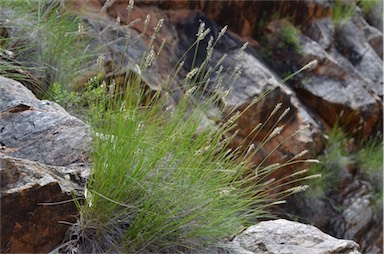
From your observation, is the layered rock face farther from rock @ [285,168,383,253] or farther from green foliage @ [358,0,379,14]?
green foliage @ [358,0,379,14]

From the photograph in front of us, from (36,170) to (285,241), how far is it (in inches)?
43.1

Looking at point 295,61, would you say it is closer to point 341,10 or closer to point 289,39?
point 289,39

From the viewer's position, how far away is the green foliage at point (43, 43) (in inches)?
110

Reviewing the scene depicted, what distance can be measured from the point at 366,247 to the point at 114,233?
135 inches

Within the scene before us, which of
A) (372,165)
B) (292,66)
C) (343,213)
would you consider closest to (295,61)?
(292,66)

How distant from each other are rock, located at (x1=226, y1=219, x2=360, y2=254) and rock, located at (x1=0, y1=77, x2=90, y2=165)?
729mm

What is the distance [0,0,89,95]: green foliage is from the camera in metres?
2.79

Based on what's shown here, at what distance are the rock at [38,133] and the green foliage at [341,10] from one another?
4114 millimetres

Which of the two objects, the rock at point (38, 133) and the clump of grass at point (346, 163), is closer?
the rock at point (38, 133)

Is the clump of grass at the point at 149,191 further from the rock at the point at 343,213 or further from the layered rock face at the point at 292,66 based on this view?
the rock at the point at 343,213

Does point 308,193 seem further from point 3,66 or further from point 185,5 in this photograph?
point 3,66

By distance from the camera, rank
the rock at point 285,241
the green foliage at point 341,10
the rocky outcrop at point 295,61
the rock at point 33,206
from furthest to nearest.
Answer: the green foliage at point 341,10, the rocky outcrop at point 295,61, the rock at point 285,241, the rock at point 33,206

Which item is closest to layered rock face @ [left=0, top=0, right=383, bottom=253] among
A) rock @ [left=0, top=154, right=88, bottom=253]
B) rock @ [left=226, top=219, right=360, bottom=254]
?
rock @ [left=226, top=219, right=360, bottom=254]

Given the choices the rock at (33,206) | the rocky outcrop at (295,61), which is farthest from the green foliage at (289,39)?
the rock at (33,206)
